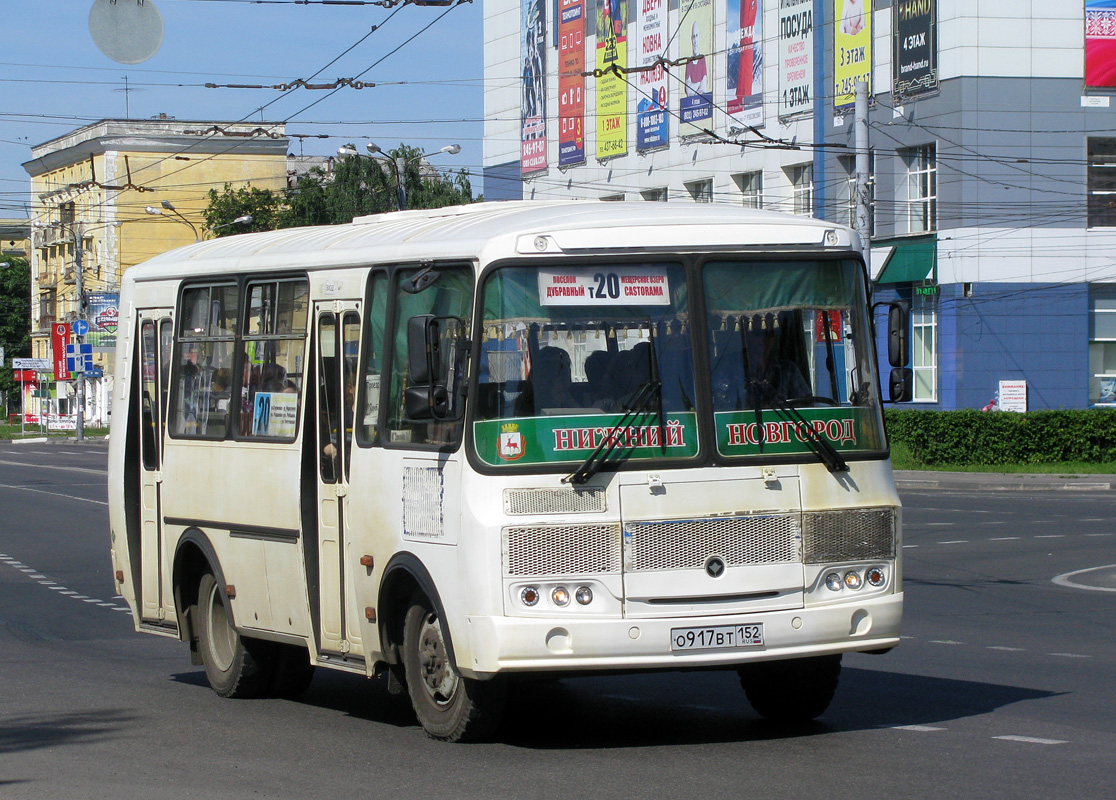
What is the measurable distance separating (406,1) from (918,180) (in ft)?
89.3

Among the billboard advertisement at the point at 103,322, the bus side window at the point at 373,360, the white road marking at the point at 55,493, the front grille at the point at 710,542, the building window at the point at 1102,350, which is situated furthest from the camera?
the billboard advertisement at the point at 103,322

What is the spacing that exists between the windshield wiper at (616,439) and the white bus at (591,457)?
0.01 m

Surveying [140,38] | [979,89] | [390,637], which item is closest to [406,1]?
[140,38]

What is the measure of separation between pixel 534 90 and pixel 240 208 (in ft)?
78.2

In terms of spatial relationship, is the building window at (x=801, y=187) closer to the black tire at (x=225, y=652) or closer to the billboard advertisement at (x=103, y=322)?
the billboard advertisement at (x=103, y=322)

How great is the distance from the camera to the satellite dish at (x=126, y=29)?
1547 centimetres

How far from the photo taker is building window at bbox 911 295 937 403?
144ft

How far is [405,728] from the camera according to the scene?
354 inches

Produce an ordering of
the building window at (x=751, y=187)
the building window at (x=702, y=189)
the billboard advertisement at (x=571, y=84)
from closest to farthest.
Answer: the building window at (x=751, y=187)
the building window at (x=702, y=189)
the billboard advertisement at (x=571, y=84)

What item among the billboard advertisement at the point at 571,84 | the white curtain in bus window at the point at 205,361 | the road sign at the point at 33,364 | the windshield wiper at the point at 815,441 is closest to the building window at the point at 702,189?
the billboard advertisement at the point at 571,84

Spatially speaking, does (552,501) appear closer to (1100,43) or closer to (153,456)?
(153,456)

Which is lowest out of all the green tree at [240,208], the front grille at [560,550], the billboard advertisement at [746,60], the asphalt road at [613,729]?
the asphalt road at [613,729]

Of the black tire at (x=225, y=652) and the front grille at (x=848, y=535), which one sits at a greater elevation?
the front grille at (x=848, y=535)

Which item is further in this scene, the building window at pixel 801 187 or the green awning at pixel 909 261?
the building window at pixel 801 187
